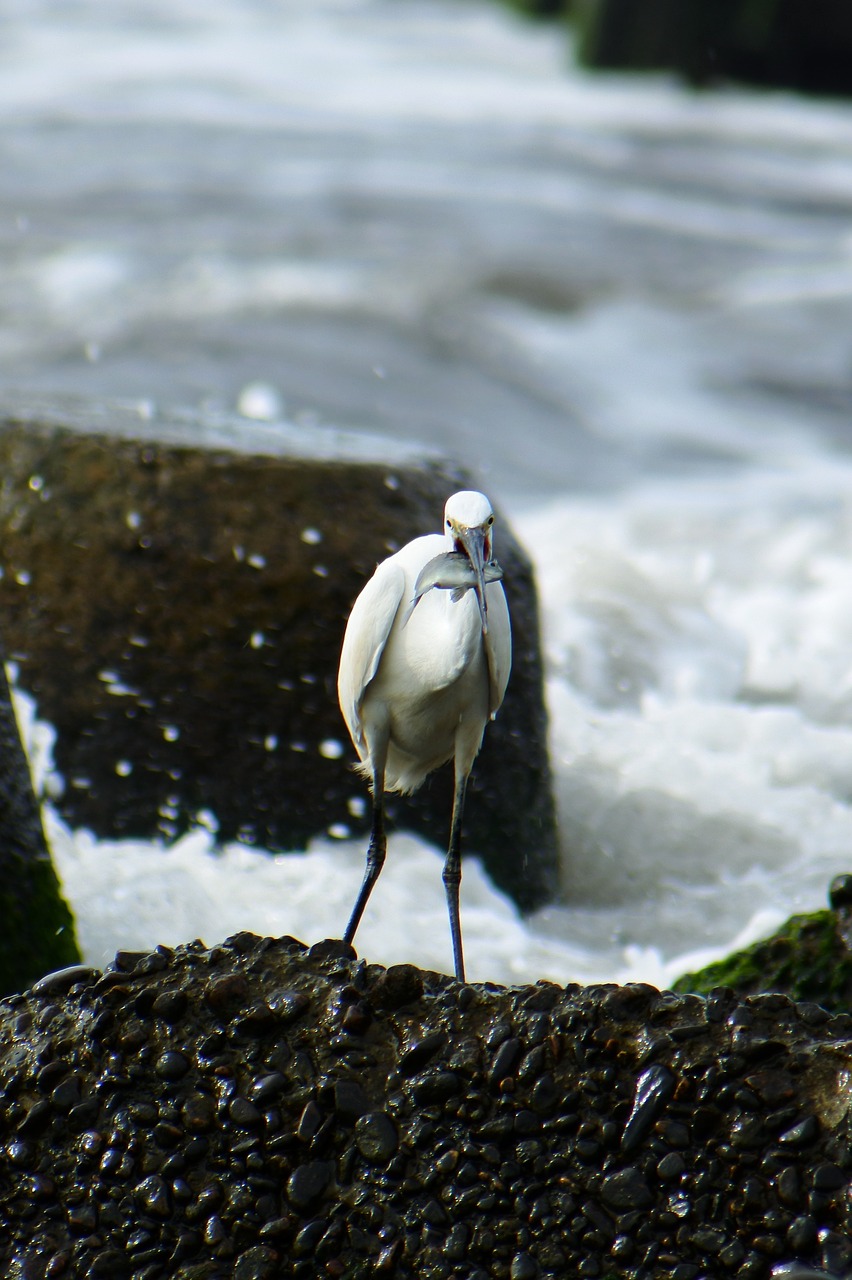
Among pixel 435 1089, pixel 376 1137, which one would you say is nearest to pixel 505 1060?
pixel 435 1089

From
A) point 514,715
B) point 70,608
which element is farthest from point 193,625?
point 514,715

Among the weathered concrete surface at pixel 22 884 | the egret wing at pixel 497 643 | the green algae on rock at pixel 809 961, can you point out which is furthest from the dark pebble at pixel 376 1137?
the weathered concrete surface at pixel 22 884

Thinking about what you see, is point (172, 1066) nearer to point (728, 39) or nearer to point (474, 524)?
point (474, 524)

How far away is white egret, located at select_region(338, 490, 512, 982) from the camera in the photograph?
2129 mm

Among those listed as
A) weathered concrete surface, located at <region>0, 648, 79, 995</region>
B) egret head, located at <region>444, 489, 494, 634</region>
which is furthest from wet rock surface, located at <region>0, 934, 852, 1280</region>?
weathered concrete surface, located at <region>0, 648, 79, 995</region>

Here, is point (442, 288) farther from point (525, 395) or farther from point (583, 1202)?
point (583, 1202)

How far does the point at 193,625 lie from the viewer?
410cm

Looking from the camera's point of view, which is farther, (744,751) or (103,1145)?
(744,751)

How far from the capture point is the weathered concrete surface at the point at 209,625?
4066mm

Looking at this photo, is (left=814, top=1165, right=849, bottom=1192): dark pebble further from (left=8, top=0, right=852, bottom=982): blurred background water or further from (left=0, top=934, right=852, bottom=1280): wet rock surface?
(left=8, top=0, right=852, bottom=982): blurred background water

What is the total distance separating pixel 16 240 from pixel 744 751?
387 inches

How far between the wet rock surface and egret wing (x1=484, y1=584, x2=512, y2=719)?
0.53 meters

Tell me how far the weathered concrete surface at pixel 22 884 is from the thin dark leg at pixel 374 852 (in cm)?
96

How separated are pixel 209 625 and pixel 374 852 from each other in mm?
1605
